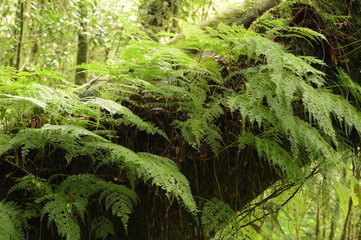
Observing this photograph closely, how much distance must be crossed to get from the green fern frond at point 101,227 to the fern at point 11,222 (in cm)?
33

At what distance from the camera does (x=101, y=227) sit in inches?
69.7

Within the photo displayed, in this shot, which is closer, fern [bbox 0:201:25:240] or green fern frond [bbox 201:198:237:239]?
fern [bbox 0:201:25:240]

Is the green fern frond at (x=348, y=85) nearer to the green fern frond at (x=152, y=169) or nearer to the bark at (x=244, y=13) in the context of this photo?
the bark at (x=244, y=13)

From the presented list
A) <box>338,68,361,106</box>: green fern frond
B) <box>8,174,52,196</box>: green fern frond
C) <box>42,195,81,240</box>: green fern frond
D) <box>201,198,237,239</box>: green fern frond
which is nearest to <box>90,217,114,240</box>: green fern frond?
<box>42,195,81,240</box>: green fern frond

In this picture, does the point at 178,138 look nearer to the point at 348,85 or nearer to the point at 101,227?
the point at 101,227

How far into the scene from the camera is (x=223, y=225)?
2.01 m

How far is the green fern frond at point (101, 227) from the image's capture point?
1753mm

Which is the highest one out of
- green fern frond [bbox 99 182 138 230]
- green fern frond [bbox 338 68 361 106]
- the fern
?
green fern frond [bbox 338 68 361 106]

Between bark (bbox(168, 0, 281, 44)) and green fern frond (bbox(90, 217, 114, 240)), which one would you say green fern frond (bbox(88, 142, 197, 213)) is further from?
bark (bbox(168, 0, 281, 44))

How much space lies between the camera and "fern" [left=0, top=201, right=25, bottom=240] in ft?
4.88

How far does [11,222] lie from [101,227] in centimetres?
41

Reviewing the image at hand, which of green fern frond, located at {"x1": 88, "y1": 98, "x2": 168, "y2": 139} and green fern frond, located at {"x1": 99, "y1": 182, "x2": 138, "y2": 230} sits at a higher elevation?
green fern frond, located at {"x1": 88, "y1": 98, "x2": 168, "y2": 139}

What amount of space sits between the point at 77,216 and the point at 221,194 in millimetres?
818

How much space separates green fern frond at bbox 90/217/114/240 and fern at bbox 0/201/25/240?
327mm
